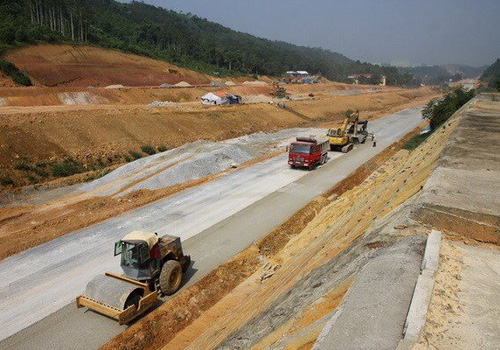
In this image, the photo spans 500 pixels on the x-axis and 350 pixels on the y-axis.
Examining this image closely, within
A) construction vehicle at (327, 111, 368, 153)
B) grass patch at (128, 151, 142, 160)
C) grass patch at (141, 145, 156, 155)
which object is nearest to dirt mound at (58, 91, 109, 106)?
grass patch at (141, 145, 156, 155)

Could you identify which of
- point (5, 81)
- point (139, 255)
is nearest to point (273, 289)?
point (139, 255)

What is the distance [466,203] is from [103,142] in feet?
103

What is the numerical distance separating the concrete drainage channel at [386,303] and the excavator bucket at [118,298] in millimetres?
7452

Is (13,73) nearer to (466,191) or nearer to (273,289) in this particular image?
(273,289)

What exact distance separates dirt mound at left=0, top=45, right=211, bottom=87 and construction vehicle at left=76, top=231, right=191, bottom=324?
2157 inches

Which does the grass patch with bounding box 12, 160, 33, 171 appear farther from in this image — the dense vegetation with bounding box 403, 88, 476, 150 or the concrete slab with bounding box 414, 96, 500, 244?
the dense vegetation with bounding box 403, 88, 476, 150

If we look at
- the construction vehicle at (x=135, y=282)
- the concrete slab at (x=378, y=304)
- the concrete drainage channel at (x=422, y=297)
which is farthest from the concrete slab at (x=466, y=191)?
the construction vehicle at (x=135, y=282)

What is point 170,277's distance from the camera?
492 inches

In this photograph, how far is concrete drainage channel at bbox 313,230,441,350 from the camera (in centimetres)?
469

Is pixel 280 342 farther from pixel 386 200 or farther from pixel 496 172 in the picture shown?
pixel 496 172

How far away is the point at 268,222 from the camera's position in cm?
1870

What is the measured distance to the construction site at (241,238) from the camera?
574 centimetres

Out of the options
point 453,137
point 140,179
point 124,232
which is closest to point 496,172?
point 453,137

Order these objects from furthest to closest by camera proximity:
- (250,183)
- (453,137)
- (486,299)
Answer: (250,183) < (453,137) < (486,299)
